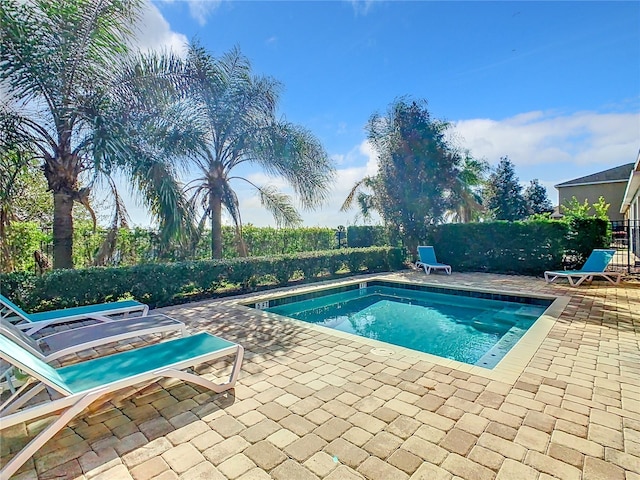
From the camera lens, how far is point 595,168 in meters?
32.5

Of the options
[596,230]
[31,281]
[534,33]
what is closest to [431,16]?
[534,33]

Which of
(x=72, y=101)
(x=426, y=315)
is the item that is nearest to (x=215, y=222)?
(x=72, y=101)

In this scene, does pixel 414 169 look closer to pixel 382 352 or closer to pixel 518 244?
pixel 518 244

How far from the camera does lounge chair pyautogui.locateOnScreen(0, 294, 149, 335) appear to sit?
15.5ft

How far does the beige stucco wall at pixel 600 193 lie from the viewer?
97.3 ft

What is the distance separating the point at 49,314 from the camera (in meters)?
5.35

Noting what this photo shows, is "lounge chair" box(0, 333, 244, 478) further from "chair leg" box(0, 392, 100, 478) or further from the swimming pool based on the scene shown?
the swimming pool

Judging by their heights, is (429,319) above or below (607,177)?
below

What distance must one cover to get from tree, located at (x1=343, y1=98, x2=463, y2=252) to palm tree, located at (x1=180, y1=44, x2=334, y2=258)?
5.87 metres

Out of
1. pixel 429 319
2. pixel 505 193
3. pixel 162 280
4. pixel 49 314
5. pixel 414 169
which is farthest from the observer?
pixel 505 193

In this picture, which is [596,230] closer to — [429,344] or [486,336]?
[486,336]

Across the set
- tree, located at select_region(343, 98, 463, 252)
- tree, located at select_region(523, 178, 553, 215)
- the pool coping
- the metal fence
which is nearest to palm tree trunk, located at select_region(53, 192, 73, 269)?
the pool coping

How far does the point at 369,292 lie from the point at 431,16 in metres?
8.44

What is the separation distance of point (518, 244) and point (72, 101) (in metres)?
14.7
